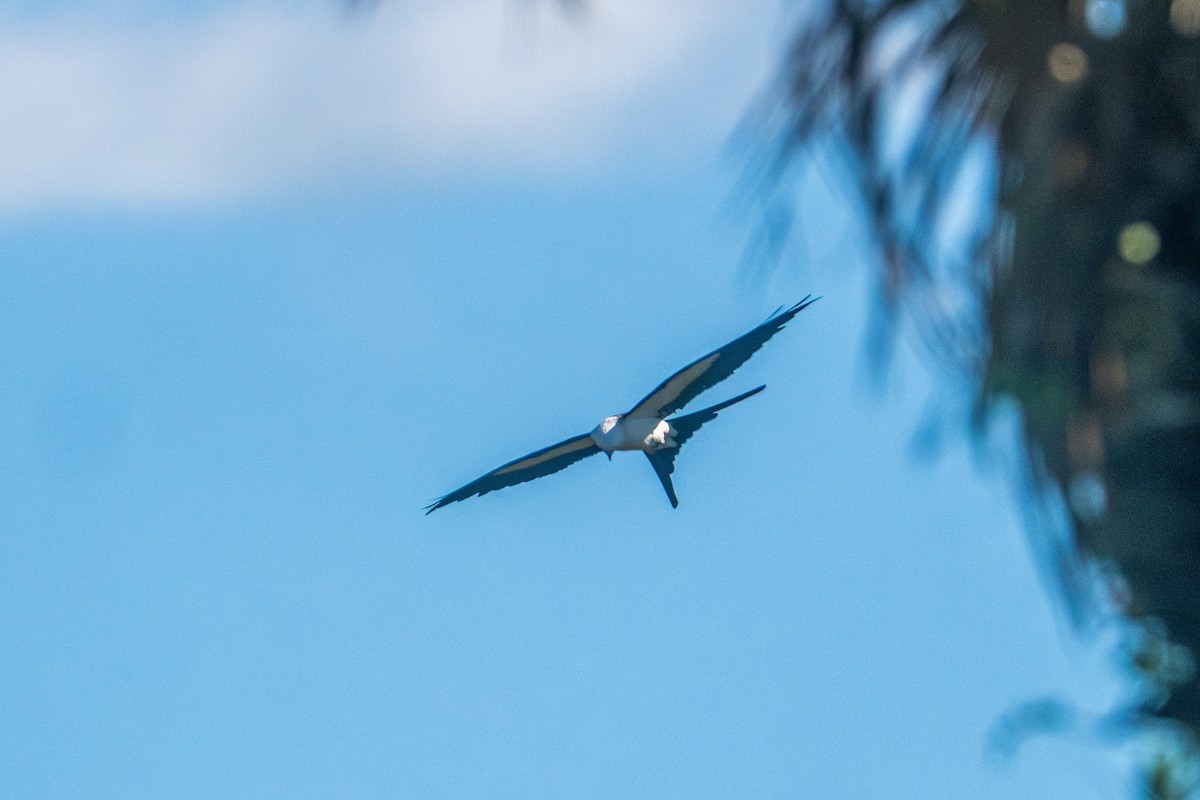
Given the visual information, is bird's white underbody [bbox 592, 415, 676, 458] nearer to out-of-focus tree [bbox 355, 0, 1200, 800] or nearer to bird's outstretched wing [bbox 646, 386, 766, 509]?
bird's outstretched wing [bbox 646, 386, 766, 509]

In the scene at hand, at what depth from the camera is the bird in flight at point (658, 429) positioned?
13.7 metres

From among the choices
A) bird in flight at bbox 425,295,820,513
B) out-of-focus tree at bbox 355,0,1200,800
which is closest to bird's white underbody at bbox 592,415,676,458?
bird in flight at bbox 425,295,820,513

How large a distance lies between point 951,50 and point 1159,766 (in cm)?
315

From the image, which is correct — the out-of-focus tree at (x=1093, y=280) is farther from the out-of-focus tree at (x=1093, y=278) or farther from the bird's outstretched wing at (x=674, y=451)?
the bird's outstretched wing at (x=674, y=451)

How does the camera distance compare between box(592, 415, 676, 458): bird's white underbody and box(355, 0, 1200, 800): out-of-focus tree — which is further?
box(592, 415, 676, 458): bird's white underbody

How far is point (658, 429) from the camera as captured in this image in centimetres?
1492

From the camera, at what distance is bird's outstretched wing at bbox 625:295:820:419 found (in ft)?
44.0

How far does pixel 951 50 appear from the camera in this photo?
6.51m

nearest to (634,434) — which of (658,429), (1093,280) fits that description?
(658,429)

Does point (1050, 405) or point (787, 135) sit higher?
point (787, 135)

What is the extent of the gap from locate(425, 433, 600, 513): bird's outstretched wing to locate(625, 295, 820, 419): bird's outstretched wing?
104 cm

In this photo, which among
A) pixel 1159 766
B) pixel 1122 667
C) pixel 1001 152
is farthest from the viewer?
pixel 1001 152

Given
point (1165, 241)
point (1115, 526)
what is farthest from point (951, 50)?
point (1115, 526)

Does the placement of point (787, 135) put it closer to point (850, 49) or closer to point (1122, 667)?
point (850, 49)
